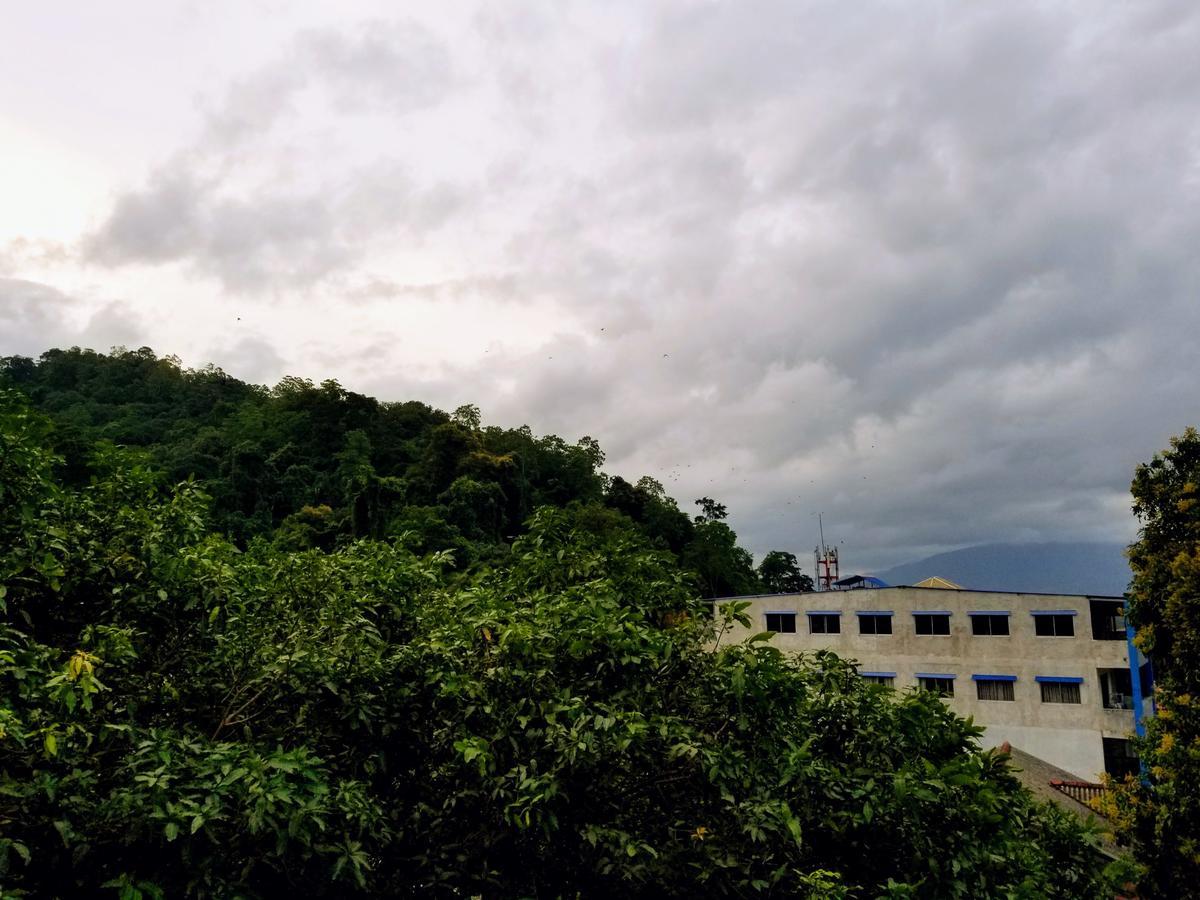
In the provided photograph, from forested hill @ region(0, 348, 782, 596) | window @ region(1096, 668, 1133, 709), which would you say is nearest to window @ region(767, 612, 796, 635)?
window @ region(1096, 668, 1133, 709)

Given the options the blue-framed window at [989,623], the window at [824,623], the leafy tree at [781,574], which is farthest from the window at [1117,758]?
the leafy tree at [781,574]

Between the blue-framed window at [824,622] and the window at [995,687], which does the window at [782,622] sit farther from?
the window at [995,687]

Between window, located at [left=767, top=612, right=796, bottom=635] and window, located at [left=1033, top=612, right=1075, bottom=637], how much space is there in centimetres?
901

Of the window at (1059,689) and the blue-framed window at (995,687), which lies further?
the blue-framed window at (995,687)

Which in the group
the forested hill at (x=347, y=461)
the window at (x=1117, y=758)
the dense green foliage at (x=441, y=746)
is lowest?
the window at (x=1117, y=758)

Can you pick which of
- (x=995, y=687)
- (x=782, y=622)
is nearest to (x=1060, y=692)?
(x=995, y=687)

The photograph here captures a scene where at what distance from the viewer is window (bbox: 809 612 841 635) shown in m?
33.4

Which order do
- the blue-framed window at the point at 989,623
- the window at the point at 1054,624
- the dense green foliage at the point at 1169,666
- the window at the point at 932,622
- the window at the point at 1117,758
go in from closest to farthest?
the dense green foliage at the point at 1169,666, the window at the point at 1117,758, the window at the point at 1054,624, the blue-framed window at the point at 989,623, the window at the point at 932,622

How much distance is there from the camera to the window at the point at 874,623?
3238 cm

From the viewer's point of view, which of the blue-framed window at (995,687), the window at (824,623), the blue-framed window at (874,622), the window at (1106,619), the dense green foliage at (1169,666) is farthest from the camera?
the window at (824,623)

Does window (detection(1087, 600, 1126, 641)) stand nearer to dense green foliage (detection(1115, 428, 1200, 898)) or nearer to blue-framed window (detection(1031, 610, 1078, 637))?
blue-framed window (detection(1031, 610, 1078, 637))

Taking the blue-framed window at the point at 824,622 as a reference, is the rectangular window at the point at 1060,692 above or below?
below

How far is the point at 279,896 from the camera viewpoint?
5.36m

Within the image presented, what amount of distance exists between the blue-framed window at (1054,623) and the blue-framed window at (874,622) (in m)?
5.15
